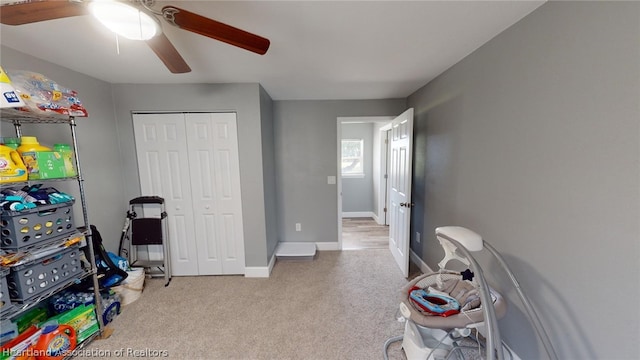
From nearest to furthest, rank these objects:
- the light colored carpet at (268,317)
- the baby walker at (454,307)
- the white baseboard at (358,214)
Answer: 1. the baby walker at (454,307)
2. the light colored carpet at (268,317)
3. the white baseboard at (358,214)

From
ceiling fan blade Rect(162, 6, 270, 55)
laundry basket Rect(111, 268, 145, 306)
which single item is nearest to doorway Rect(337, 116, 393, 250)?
laundry basket Rect(111, 268, 145, 306)

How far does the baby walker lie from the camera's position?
40.3 inches

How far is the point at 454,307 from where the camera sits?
1.26 meters

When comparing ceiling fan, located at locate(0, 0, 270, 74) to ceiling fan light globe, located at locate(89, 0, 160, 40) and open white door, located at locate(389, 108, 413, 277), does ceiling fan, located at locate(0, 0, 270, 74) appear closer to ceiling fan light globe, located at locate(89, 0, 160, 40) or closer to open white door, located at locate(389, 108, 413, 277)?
ceiling fan light globe, located at locate(89, 0, 160, 40)

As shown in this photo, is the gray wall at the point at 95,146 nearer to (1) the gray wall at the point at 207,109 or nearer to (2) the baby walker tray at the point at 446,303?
(1) the gray wall at the point at 207,109

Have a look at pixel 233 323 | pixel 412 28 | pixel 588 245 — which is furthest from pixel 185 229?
pixel 588 245

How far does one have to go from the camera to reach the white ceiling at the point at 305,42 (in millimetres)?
1189

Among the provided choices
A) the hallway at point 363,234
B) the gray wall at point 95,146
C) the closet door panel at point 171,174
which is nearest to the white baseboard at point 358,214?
the hallway at point 363,234

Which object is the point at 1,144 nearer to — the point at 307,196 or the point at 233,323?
the point at 233,323

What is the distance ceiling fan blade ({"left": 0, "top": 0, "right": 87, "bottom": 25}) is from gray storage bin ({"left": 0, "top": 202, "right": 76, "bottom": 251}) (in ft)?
3.54

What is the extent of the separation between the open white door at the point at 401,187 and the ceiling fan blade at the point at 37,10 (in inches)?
94.6

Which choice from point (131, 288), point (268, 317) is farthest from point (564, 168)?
point (131, 288)

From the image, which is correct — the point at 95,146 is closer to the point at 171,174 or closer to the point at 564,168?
the point at 171,174

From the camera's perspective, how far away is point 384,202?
178 inches
